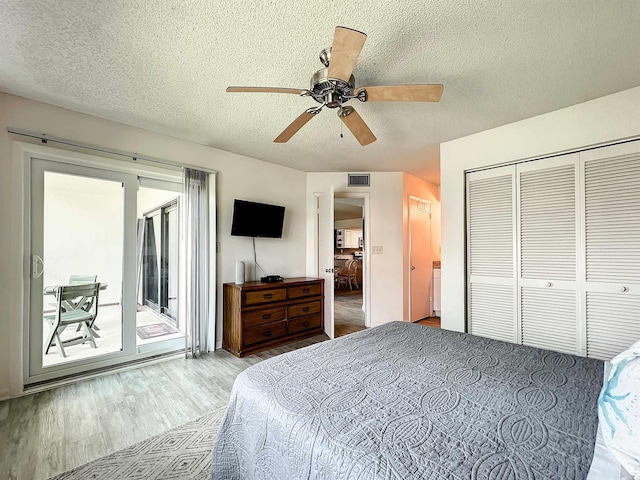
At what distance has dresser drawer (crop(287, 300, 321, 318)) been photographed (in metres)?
3.71

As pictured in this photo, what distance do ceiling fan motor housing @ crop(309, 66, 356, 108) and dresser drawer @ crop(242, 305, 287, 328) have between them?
242 cm

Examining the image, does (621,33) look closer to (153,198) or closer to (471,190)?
(471,190)

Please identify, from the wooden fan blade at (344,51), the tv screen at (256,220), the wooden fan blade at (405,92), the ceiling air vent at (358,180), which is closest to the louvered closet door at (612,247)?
the wooden fan blade at (405,92)

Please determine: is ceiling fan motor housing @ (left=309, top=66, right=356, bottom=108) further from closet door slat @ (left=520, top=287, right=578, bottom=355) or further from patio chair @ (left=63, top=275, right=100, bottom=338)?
patio chair @ (left=63, top=275, right=100, bottom=338)

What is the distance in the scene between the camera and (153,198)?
10.6 feet

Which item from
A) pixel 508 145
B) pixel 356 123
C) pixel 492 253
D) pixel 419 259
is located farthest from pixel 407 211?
pixel 356 123

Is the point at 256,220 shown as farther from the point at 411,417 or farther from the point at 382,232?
the point at 411,417

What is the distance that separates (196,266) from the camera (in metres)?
3.27

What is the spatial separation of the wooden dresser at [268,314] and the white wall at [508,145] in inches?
67.0

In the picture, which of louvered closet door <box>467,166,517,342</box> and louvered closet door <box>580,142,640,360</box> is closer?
louvered closet door <box>580,142,640,360</box>

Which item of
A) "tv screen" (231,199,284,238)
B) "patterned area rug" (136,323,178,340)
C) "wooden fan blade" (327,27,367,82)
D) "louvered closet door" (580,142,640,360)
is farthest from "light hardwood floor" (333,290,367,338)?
"wooden fan blade" (327,27,367,82)

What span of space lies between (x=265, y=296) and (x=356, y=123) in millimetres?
2246

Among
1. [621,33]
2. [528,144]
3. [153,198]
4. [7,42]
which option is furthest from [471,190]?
[7,42]

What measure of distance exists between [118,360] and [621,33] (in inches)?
181
